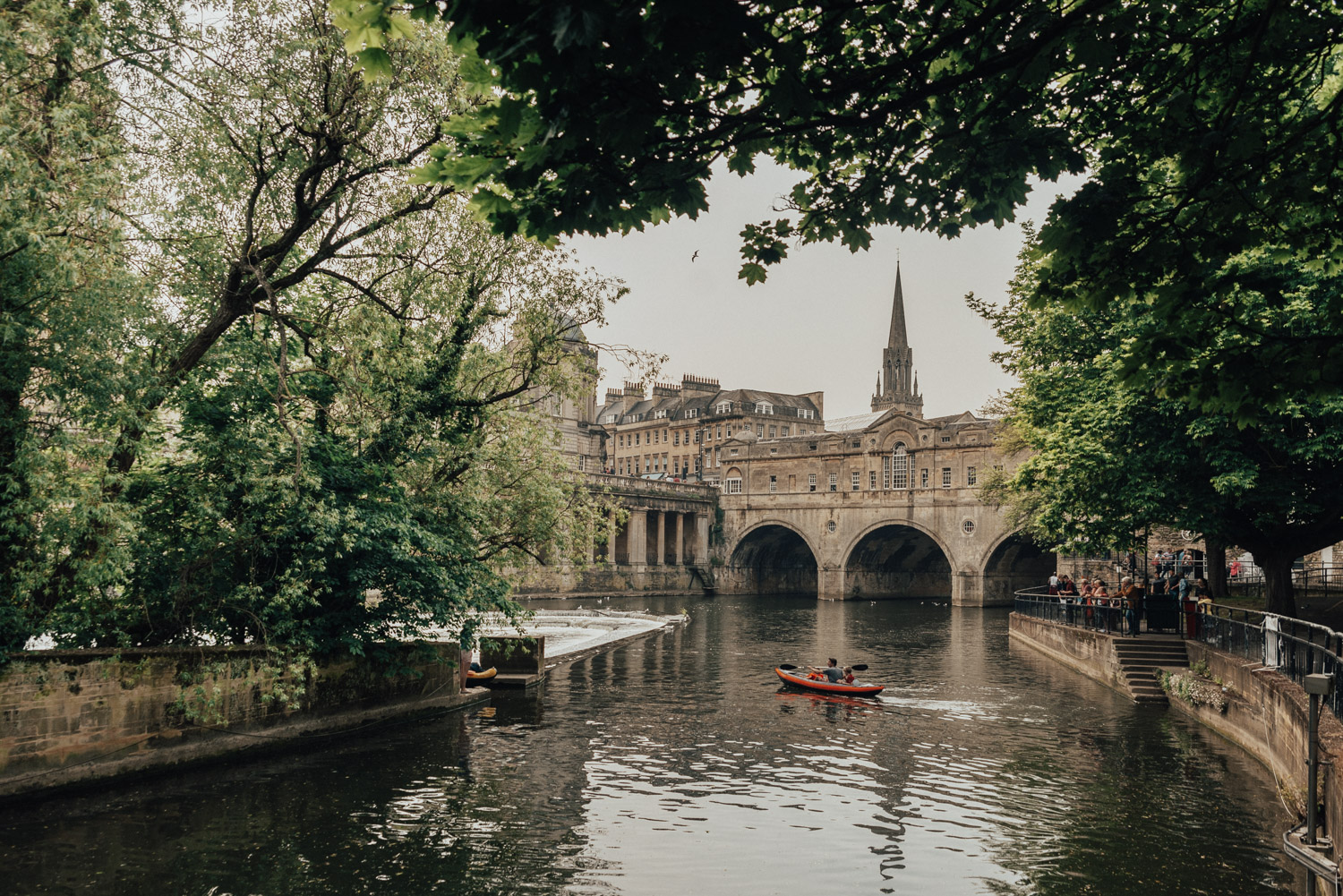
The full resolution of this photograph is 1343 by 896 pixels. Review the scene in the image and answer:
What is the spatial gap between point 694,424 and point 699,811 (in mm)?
100438

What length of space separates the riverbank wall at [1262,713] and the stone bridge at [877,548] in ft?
132

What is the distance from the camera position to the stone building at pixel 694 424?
11138 cm

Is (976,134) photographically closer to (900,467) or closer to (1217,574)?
(1217,574)

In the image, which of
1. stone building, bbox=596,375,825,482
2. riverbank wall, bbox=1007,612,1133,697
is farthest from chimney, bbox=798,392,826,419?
riverbank wall, bbox=1007,612,1133,697

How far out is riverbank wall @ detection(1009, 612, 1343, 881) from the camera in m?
11.4

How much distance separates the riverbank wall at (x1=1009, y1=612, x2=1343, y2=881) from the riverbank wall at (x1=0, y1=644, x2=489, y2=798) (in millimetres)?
13956

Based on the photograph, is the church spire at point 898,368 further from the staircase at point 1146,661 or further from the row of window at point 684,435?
the staircase at point 1146,661

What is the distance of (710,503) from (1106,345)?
5766 centimetres

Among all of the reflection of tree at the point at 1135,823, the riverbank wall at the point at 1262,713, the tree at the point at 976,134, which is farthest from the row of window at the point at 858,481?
the tree at the point at 976,134

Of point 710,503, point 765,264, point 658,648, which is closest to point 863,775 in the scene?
point 765,264

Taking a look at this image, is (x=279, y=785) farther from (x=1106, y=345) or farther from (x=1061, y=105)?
(x=1106, y=345)

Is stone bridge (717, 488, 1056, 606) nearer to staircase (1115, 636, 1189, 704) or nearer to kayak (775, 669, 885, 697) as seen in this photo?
staircase (1115, 636, 1189, 704)

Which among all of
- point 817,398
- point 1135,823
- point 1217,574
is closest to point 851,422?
point 817,398

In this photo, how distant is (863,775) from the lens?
1678cm
